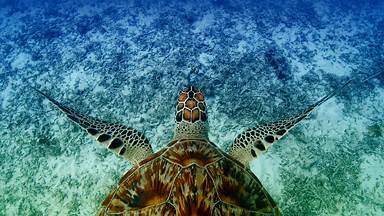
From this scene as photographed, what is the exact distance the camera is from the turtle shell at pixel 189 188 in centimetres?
148

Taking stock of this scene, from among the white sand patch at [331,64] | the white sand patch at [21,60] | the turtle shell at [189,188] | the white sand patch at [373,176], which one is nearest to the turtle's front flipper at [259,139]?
the turtle shell at [189,188]

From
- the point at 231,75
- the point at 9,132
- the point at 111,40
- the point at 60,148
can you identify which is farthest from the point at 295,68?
the point at 9,132

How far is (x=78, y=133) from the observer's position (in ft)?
9.45

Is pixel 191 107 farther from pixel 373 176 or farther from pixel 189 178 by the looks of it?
pixel 373 176

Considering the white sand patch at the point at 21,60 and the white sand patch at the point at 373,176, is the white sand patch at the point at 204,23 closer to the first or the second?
the white sand patch at the point at 21,60

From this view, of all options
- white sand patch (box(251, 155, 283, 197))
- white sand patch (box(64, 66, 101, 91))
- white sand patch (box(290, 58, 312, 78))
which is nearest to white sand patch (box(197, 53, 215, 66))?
white sand patch (box(290, 58, 312, 78))

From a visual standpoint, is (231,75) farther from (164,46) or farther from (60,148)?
(60,148)

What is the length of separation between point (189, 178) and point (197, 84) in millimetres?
1903

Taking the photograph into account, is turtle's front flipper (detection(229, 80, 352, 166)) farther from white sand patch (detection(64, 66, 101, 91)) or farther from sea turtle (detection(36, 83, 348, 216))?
white sand patch (detection(64, 66, 101, 91))

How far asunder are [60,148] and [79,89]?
872mm

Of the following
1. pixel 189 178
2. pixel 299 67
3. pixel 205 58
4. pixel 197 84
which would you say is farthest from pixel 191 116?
pixel 299 67

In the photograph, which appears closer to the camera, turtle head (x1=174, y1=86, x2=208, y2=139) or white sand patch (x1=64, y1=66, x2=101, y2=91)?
turtle head (x1=174, y1=86, x2=208, y2=139)

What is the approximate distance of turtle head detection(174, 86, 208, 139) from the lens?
7.45ft

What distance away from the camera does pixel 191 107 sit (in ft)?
7.75
